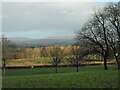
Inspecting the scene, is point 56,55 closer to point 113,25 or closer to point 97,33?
point 97,33

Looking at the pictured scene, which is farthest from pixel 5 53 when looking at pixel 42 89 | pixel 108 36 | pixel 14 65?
pixel 42 89

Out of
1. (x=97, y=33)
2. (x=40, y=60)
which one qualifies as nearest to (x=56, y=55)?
(x=40, y=60)

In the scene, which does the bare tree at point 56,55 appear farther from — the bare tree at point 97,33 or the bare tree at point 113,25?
the bare tree at point 113,25

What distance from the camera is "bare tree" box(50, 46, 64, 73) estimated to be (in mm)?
44812

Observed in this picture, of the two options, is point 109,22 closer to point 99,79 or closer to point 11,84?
point 99,79

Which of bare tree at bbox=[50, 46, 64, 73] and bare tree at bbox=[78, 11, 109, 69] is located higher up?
bare tree at bbox=[78, 11, 109, 69]

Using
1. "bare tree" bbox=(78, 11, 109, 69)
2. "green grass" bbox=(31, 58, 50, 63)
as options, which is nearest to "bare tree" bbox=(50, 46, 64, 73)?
"green grass" bbox=(31, 58, 50, 63)

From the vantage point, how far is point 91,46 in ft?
115

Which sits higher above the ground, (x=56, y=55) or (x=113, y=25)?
(x=113, y=25)

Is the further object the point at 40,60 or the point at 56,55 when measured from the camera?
the point at 40,60

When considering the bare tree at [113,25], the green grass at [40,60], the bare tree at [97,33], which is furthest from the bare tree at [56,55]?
the bare tree at [113,25]

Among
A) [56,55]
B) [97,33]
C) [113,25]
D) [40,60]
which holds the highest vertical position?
[113,25]

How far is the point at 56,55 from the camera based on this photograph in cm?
4675

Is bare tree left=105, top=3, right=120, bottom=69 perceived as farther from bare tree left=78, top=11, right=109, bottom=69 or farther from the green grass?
the green grass
